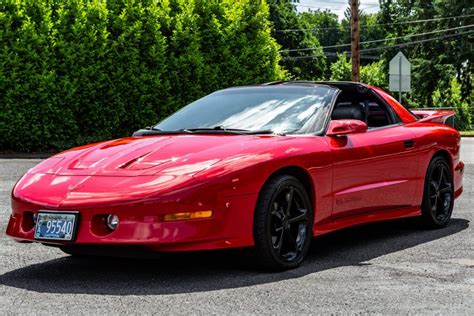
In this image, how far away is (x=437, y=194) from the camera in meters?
8.35

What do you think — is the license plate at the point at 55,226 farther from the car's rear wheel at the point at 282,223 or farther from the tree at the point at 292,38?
the tree at the point at 292,38

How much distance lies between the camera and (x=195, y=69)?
74.5 ft

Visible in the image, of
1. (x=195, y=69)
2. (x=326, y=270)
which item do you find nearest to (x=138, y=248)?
(x=326, y=270)

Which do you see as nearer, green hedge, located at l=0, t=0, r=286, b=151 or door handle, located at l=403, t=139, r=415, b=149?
door handle, located at l=403, t=139, r=415, b=149

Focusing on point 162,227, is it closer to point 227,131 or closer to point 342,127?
point 227,131

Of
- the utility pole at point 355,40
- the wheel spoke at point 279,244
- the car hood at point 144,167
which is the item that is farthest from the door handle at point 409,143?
the utility pole at point 355,40

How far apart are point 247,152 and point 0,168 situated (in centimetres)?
1059

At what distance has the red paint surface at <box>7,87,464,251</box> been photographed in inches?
221

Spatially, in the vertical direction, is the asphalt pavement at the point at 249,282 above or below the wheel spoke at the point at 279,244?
below

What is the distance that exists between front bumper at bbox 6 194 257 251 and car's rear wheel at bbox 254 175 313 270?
16 cm

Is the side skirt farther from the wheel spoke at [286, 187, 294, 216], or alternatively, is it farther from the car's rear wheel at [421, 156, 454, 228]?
the wheel spoke at [286, 187, 294, 216]

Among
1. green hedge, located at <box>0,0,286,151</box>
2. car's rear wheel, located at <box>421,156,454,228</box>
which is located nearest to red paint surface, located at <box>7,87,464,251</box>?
car's rear wheel, located at <box>421,156,454,228</box>

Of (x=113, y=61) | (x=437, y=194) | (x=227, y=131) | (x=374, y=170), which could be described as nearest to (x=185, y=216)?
(x=227, y=131)

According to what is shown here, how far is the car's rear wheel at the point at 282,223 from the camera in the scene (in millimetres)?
5992
